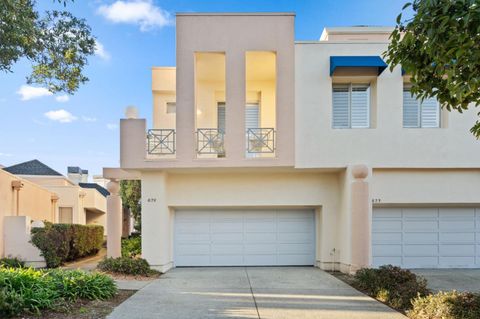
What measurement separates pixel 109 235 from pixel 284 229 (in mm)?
6066

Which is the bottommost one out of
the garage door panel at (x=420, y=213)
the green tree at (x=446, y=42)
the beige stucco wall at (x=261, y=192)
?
the garage door panel at (x=420, y=213)

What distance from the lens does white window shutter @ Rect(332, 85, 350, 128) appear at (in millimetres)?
11695

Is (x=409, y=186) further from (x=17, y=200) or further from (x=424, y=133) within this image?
(x=17, y=200)

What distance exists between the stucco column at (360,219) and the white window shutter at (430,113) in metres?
2.95

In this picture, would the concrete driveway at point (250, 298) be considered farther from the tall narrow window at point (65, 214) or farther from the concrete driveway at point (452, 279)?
the tall narrow window at point (65, 214)

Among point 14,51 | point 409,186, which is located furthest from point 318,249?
point 14,51

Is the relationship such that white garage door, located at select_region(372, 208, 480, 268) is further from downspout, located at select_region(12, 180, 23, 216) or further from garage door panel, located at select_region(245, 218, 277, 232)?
downspout, located at select_region(12, 180, 23, 216)

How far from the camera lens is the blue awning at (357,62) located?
35.2 feet

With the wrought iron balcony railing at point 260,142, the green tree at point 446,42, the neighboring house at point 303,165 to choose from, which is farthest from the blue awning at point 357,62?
the green tree at point 446,42

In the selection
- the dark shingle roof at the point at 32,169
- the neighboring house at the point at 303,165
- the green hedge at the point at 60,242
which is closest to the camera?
the neighboring house at the point at 303,165

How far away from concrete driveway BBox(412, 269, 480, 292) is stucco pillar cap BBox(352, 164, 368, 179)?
11.0 ft

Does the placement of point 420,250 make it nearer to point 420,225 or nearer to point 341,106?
point 420,225

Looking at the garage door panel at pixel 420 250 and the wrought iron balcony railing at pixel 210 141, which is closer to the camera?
the wrought iron balcony railing at pixel 210 141

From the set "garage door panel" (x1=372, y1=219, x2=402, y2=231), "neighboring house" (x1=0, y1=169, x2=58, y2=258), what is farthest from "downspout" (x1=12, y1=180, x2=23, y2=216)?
"garage door panel" (x1=372, y1=219, x2=402, y2=231)
